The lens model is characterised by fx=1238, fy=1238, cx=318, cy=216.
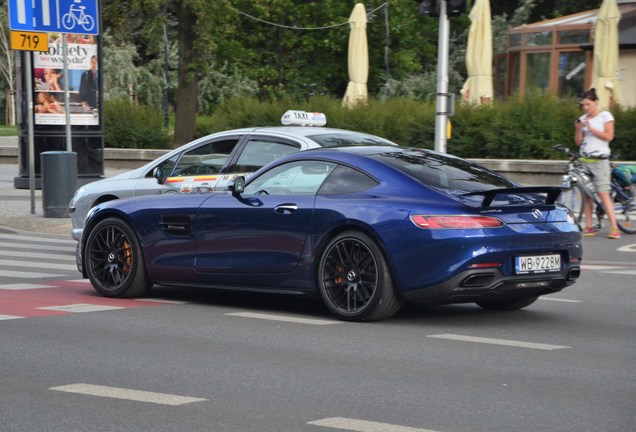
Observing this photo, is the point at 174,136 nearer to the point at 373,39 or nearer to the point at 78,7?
the point at 78,7

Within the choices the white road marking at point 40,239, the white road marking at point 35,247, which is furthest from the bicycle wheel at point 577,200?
the white road marking at point 40,239

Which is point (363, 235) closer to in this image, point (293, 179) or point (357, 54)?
point (293, 179)

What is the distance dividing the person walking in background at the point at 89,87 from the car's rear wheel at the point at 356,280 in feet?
50.5

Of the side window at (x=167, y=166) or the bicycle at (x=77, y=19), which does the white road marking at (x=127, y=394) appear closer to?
the side window at (x=167, y=166)

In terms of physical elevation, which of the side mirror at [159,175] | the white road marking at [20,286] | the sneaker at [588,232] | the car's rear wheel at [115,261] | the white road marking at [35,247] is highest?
the side mirror at [159,175]

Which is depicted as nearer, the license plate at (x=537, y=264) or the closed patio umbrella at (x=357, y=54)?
the license plate at (x=537, y=264)

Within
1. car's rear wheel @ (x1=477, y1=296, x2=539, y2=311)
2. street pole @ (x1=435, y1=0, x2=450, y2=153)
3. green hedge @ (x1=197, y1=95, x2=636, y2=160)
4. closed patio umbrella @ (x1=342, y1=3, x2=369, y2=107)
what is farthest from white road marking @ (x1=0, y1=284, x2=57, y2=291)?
closed patio umbrella @ (x1=342, y1=3, x2=369, y2=107)

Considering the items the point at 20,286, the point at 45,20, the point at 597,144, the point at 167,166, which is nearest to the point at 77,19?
the point at 45,20

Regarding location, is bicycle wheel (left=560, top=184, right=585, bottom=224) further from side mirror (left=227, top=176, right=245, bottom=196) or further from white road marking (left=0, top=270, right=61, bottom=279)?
side mirror (left=227, top=176, right=245, bottom=196)

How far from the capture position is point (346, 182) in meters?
9.28

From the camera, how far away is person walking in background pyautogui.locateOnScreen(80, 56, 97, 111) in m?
23.5

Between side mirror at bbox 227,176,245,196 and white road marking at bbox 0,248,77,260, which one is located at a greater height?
side mirror at bbox 227,176,245,196

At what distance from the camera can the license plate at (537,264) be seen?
28.4 ft

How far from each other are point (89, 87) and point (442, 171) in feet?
50.5
